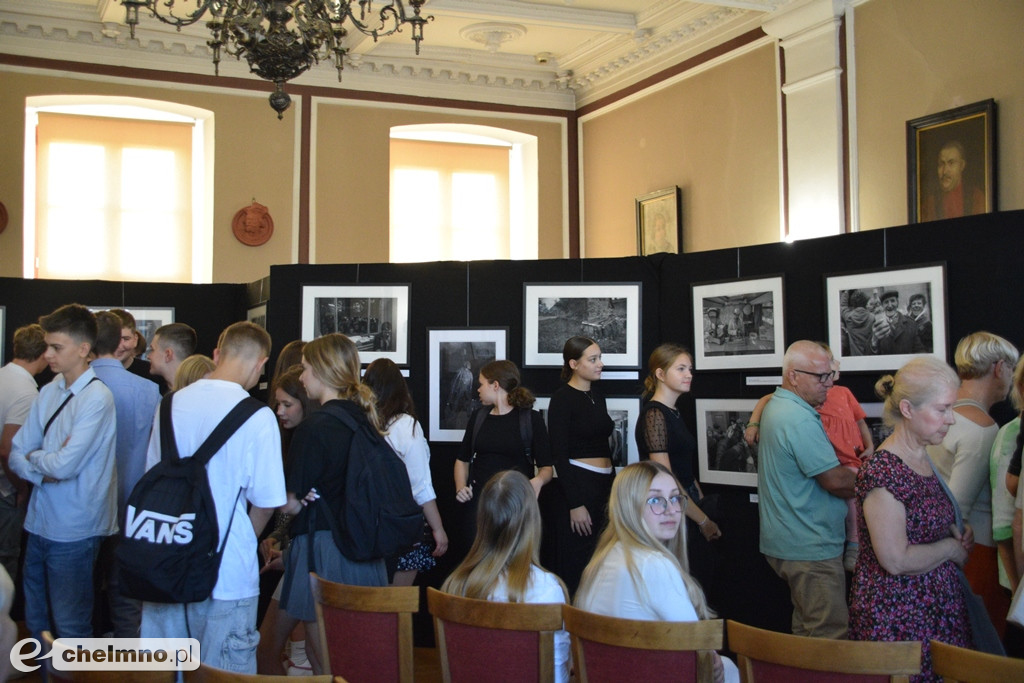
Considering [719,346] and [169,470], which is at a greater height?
[719,346]

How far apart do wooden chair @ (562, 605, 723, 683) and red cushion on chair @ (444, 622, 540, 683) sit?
0.55 feet

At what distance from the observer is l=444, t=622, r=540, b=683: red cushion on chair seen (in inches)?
118

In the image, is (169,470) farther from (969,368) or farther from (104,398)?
(969,368)

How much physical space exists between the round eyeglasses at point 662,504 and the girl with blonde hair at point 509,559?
0.38 m

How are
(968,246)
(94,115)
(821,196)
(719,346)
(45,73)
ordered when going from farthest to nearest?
1. (94,115)
2. (45,73)
3. (821,196)
4. (719,346)
5. (968,246)

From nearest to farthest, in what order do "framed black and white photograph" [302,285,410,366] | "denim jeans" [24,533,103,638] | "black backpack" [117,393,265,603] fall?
"black backpack" [117,393,265,603]
"denim jeans" [24,533,103,638]
"framed black and white photograph" [302,285,410,366]

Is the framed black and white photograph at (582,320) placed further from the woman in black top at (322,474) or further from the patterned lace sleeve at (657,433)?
the woman in black top at (322,474)

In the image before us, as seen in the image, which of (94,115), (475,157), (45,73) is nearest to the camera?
(45,73)

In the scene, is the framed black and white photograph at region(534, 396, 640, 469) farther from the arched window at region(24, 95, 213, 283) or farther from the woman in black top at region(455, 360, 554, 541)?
the arched window at region(24, 95, 213, 283)

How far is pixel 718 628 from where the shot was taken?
265cm

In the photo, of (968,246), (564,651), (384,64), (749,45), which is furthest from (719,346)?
(384,64)

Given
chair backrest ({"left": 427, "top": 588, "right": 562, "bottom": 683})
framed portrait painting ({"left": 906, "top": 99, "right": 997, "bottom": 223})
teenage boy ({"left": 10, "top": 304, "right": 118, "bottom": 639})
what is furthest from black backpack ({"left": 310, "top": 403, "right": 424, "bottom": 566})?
framed portrait painting ({"left": 906, "top": 99, "right": 997, "bottom": 223})

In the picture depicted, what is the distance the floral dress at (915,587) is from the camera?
126 inches

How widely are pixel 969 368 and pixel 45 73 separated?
30.8 feet
